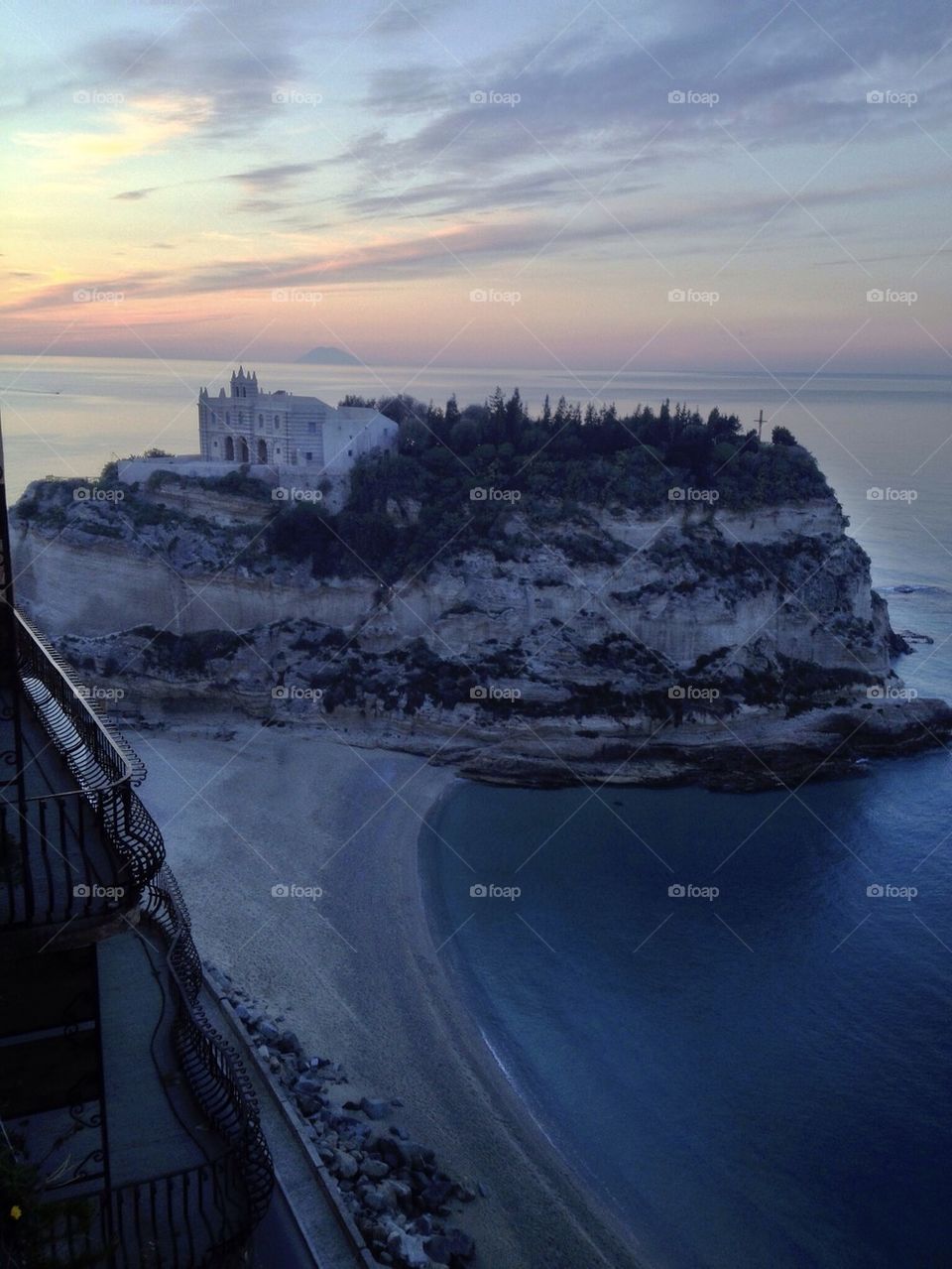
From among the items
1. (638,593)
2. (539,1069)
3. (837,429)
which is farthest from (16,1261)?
(837,429)

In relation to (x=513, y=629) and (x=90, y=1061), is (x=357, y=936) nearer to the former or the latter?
(x=90, y=1061)

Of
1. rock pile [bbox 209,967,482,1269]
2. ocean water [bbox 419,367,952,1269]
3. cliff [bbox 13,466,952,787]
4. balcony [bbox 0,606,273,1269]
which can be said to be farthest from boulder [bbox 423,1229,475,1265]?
cliff [bbox 13,466,952,787]

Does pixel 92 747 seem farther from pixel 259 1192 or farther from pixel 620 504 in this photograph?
pixel 620 504

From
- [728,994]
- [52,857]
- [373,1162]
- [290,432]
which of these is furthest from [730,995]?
[290,432]

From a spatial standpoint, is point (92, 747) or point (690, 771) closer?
point (92, 747)

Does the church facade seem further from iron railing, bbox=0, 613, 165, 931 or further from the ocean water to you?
iron railing, bbox=0, 613, 165, 931

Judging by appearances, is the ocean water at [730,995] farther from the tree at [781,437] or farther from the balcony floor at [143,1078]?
the tree at [781,437]
